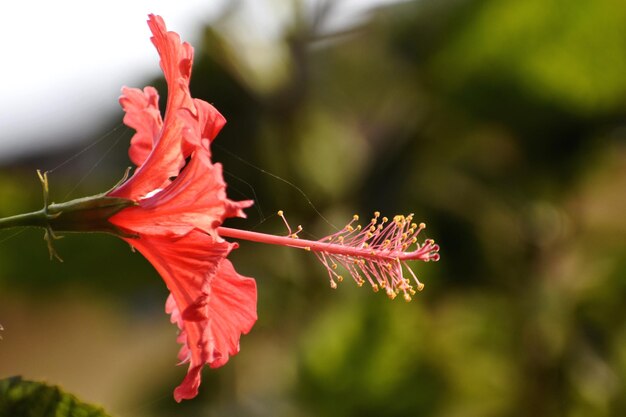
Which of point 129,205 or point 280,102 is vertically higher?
point 129,205

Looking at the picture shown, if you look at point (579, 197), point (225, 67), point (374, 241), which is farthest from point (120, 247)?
point (374, 241)

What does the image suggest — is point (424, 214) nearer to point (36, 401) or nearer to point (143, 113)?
point (143, 113)

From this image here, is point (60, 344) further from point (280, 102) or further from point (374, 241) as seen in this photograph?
point (374, 241)

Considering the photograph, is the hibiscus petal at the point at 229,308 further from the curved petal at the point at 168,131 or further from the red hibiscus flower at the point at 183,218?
the curved petal at the point at 168,131

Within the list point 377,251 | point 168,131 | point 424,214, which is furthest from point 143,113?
point 424,214

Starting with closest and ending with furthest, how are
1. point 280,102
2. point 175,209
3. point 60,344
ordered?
1. point 175,209
2. point 280,102
3. point 60,344

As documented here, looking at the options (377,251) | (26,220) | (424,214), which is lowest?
(424,214)

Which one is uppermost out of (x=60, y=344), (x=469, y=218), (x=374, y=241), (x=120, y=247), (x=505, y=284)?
(x=374, y=241)
